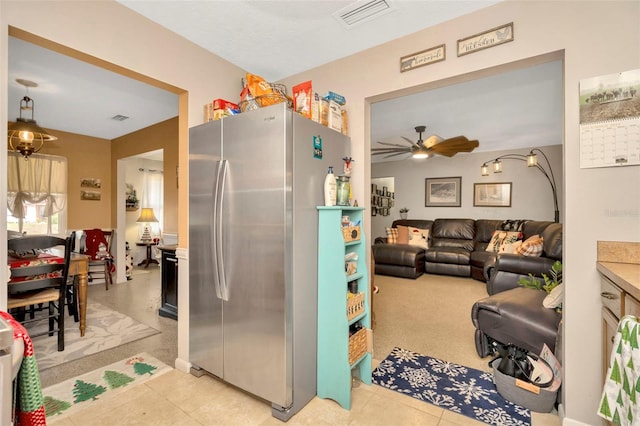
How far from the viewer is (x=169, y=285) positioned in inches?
138

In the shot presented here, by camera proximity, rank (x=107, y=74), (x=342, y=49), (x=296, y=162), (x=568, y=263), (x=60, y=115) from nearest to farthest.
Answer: (x=568, y=263) < (x=296, y=162) < (x=342, y=49) < (x=107, y=74) < (x=60, y=115)

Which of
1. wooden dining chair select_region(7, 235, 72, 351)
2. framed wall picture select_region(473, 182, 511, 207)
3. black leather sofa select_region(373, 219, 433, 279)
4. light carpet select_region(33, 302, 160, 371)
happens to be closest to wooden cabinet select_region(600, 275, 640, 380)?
light carpet select_region(33, 302, 160, 371)

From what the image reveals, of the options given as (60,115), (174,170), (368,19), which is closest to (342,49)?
(368,19)

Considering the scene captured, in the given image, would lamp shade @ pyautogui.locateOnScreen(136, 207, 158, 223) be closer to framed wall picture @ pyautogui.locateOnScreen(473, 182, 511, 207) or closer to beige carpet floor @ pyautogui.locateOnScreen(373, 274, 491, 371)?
beige carpet floor @ pyautogui.locateOnScreen(373, 274, 491, 371)

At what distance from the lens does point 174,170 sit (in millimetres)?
3980

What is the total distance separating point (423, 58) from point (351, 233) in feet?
4.33

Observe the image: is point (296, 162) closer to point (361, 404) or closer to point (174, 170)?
point (361, 404)

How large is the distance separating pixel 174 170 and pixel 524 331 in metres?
4.18

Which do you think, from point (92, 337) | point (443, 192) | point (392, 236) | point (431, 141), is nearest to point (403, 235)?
point (392, 236)

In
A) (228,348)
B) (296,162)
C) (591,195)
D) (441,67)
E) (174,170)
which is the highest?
Answer: (441,67)

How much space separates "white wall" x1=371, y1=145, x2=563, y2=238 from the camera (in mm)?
5668

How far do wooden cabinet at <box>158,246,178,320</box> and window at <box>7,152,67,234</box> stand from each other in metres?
2.59

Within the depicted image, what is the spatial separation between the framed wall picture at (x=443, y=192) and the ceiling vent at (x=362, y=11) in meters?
5.34

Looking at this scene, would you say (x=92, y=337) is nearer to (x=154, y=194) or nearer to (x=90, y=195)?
(x=90, y=195)
